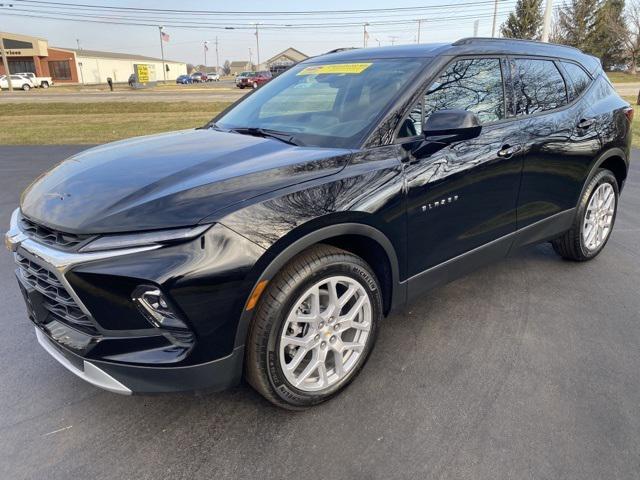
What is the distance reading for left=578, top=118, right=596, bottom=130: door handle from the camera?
150 inches

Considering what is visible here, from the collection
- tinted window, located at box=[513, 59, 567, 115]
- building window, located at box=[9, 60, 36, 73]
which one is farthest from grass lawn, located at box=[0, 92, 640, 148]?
building window, located at box=[9, 60, 36, 73]

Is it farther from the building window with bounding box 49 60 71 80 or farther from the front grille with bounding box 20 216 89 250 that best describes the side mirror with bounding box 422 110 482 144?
the building window with bounding box 49 60 71 80

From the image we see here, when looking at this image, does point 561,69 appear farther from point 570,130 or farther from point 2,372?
point 2,372

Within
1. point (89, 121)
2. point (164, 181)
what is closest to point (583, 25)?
point (89, 121)

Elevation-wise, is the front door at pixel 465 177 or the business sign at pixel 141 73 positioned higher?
the business sign at pixel 141 73

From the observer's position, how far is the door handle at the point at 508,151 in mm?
3121

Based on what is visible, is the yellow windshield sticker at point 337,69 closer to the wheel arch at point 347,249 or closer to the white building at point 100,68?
the wheel arch at point 347,249

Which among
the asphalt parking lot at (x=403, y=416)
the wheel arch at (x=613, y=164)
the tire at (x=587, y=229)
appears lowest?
the asphalt parking lot at (x=403, y=416)

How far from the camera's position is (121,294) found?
1.93 meters

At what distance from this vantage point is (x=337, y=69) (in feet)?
11.0

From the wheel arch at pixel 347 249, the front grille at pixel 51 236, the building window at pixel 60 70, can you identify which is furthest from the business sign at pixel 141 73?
the wheel arch at pixel 347 249

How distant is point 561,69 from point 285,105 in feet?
7.47

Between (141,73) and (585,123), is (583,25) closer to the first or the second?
(141,73)

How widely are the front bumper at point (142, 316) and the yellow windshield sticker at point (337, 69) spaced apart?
5.72 feet
